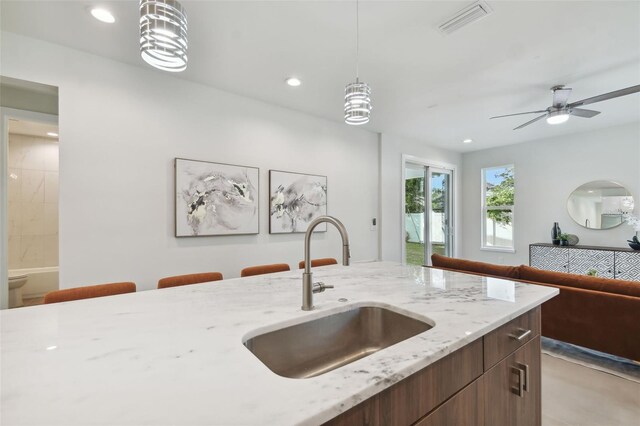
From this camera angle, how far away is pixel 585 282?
2.42 meters

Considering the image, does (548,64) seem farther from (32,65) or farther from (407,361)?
(32,65)

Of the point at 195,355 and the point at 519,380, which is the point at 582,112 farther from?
the point at 195,355

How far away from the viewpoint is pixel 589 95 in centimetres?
334

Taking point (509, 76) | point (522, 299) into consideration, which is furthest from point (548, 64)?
point (522, 299)

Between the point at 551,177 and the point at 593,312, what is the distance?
380 centimetres

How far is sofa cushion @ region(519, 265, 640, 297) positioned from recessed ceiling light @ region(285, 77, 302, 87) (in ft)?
9.40

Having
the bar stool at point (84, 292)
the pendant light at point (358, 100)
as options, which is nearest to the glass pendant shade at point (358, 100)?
the pendant light at point (358, 100)

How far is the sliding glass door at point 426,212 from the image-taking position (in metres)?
5.47

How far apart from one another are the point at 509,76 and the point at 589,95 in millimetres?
1296

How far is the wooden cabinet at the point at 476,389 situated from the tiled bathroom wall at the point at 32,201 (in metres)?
5.71

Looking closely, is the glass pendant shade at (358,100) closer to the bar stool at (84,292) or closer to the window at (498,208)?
the bar stool at (84,292)

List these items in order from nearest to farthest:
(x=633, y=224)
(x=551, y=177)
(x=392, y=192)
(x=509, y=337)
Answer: (x=509, y=337)
(x=633, y=224)
(x=392, y=192)
(x=551, y=177)

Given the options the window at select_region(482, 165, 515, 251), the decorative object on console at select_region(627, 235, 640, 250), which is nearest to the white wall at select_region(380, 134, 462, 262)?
the window at select_region(482, 165, 515, 251)

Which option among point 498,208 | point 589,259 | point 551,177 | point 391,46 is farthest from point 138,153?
point 551,177
